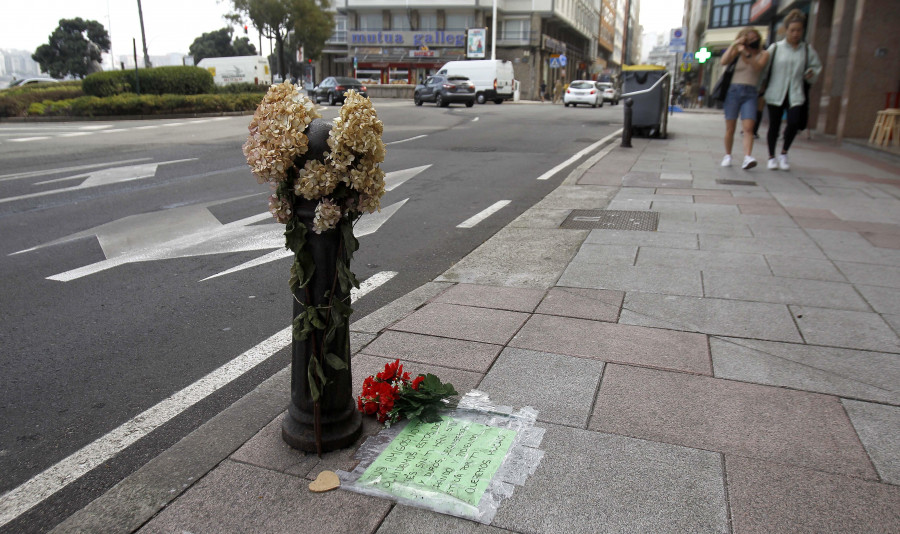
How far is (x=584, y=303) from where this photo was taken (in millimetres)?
4266

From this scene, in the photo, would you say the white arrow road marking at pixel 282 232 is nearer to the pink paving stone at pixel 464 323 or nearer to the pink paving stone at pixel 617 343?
the pink paving stone at pixel 464 323

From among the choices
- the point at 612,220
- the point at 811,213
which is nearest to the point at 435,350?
the point at 612,220

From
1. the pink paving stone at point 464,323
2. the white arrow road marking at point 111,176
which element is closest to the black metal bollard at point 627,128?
the white arrow road marking at point 111,176

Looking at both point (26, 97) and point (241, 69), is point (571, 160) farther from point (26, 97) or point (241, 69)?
point (241, 69)

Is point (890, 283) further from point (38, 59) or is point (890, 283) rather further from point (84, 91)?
point (38, 59)

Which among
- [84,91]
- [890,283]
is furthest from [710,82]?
[890,283]

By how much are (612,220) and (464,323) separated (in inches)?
132

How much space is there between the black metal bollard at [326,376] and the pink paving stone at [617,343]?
4.06 feet

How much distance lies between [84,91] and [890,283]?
98.5 feet

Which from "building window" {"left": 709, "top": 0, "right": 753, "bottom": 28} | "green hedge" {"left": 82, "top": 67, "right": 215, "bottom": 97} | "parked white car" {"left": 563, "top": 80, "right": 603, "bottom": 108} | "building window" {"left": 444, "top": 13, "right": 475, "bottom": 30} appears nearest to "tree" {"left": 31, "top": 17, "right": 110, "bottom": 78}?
"building window" {"left": 444, "top": 13, "right": 475, "bottom": 30}

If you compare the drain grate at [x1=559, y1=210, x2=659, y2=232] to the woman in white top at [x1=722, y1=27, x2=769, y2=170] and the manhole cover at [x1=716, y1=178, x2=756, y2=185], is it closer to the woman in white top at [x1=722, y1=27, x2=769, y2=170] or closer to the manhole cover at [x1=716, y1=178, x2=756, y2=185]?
the manhole cover at [x1=716, y1=178, x2=756, y2=185]

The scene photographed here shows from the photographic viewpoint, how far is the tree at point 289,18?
164ft

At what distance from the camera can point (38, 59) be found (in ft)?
255

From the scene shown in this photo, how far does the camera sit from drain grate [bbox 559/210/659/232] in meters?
6.46
